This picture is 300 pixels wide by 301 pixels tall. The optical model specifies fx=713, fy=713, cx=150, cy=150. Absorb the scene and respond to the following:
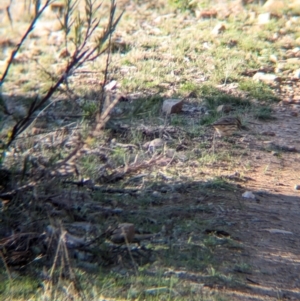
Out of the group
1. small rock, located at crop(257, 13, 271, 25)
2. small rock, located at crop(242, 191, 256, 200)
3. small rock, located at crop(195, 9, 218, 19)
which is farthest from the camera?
small rock, located at crop(195, 9, 218, 19)

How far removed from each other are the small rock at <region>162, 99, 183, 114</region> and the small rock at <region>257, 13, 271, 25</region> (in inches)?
122

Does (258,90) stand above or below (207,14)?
below

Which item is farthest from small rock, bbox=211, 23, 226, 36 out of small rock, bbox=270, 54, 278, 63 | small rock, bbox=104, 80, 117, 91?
small rock, bbox=104, 80, 117, 91

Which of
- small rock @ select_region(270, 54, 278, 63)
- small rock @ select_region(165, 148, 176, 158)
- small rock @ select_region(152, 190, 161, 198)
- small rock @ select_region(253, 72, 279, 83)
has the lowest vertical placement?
small rock @ select_region(152, 190, 161, 198)

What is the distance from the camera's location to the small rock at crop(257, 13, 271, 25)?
30.3ft

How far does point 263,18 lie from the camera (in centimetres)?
934

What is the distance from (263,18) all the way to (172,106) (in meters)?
3.40

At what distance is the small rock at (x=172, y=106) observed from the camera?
6.48 m

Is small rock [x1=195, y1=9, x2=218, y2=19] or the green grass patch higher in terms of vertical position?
small rock [x1=195, y1=9, x2=218, y2=19]

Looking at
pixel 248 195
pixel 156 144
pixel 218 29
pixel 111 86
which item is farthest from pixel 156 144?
pixel 218 29

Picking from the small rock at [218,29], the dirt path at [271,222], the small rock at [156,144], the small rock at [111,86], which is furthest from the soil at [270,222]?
the small rock at [218,29]

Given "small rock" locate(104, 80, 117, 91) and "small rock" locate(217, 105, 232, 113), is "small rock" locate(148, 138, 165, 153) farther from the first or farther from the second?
"small rock" locate(104, 80, 117, 91)

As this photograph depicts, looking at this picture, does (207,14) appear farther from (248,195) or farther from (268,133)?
(248,195)

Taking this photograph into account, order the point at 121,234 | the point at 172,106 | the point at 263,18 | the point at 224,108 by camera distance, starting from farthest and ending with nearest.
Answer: the point at 263,18 < the point at 224,108 < the point at 172,106 < the point at 121,234
